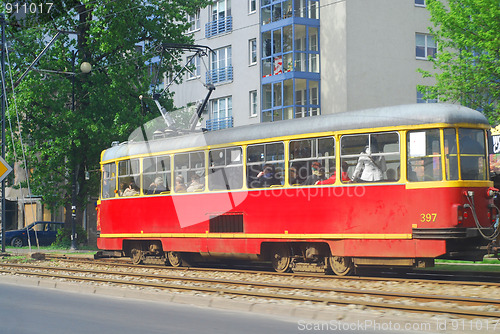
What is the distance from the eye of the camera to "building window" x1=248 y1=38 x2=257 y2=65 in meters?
44.0

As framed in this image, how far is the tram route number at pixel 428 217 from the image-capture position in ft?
45.4

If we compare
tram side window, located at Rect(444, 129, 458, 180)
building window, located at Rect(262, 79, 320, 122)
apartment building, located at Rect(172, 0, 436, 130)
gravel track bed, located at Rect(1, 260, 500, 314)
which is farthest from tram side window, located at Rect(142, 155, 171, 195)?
building window, located at Rect(262, 79, 320, 122)

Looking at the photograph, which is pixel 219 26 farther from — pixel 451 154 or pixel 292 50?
pixel 451 154

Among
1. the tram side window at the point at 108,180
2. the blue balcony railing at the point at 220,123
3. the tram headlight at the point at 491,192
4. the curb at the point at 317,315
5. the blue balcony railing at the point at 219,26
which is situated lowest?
the curb at the point at 317,315

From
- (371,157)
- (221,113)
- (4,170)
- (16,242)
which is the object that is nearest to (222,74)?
(221,113)

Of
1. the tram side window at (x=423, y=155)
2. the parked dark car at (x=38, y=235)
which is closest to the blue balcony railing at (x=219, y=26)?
the parked dark car at (x=38, y=235)

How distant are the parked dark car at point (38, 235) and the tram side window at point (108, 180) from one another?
1929 centimetres

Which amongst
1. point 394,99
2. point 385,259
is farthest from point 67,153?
point 385,259

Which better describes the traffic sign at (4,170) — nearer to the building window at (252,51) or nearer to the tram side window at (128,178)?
the tram side window at (128,178)

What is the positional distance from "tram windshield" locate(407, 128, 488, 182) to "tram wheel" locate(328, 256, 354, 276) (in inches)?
87.8

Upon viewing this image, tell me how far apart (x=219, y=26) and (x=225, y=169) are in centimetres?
3041

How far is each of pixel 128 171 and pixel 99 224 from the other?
7.71ft

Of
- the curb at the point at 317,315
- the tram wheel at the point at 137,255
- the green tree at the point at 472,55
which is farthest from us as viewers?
the green tree at the point at 472,55

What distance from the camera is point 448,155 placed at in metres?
14.0
